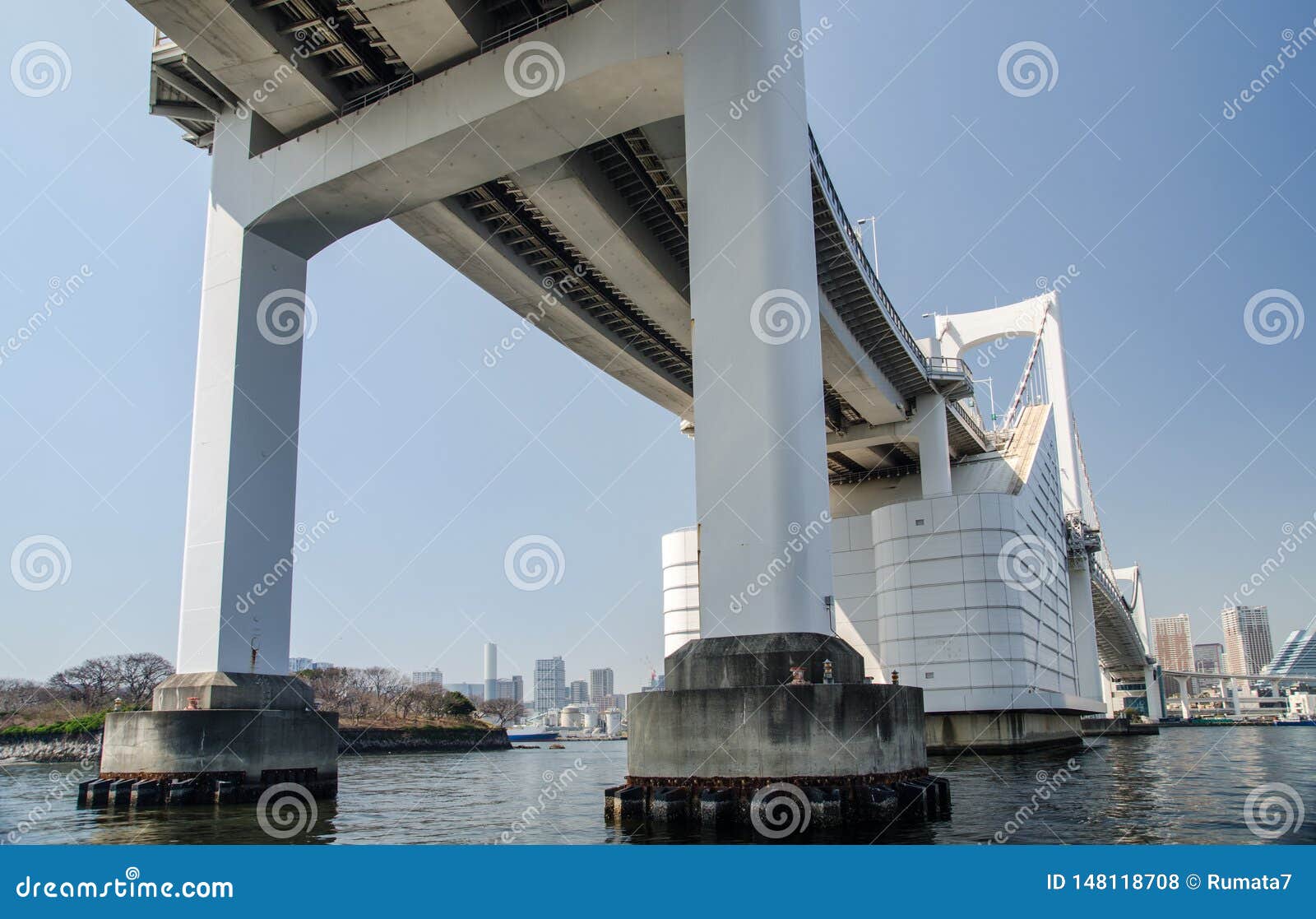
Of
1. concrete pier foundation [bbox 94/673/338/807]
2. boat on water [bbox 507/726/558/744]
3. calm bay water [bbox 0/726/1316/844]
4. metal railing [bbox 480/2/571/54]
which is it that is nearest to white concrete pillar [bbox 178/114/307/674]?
concrete pier foundation [bbox 94/673/338/807]

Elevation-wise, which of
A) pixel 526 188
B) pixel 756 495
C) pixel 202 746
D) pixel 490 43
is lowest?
pixel 202 746

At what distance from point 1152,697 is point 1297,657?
8380 cm

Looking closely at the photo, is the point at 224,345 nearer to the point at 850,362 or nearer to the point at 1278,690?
the point at 850,362

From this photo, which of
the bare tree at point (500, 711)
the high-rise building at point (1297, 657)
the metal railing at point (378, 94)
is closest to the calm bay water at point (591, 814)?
the metal railing at point (378, 94)

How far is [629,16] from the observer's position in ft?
64.0

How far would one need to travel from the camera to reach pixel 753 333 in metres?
16.8

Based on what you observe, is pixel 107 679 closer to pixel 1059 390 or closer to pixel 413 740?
pixel 413 740

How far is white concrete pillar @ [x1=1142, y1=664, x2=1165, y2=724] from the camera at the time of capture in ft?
423

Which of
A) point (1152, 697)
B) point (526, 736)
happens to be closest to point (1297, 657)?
point (1152, 697)

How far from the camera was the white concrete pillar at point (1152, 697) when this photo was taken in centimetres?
12888

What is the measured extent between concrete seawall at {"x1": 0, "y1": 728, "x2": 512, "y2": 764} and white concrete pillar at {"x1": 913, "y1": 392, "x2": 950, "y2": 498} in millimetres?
36103

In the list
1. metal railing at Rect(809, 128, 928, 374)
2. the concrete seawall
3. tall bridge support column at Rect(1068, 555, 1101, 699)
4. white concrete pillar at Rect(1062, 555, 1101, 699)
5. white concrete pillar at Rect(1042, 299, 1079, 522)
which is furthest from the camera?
white concrete pillar at Rect(1042, 299, 1079, 522)

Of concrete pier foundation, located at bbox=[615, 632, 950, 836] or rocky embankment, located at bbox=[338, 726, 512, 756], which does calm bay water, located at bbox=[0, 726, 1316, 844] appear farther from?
rocky embankment, located at bbox=[338, 726, 512, 756]

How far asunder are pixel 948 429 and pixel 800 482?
135 ft
